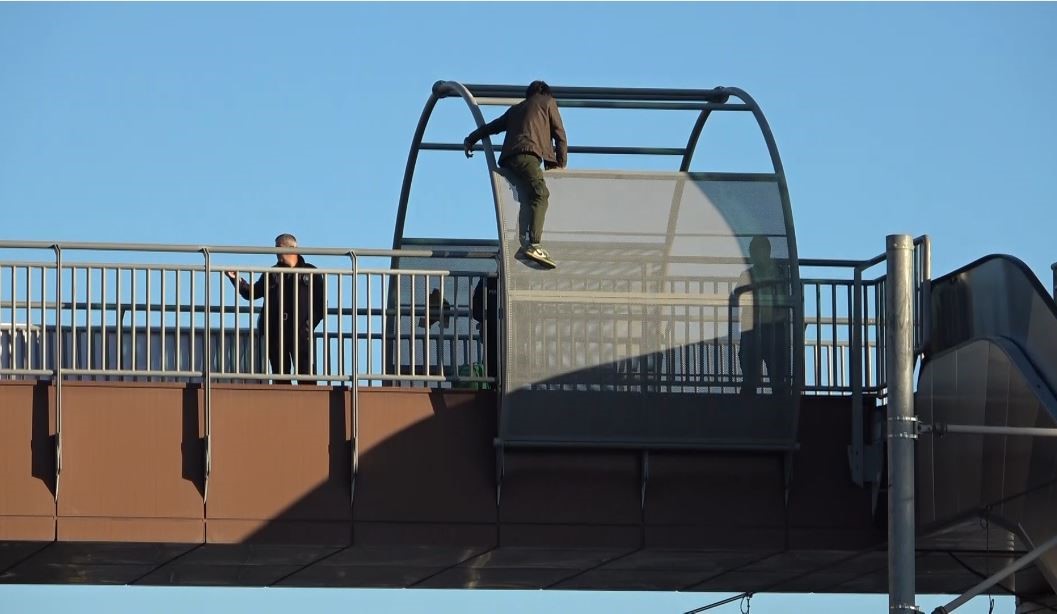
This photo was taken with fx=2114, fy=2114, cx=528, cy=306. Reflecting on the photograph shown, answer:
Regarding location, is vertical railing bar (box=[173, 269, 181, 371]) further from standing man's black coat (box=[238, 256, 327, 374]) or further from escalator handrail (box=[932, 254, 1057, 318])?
escalator handrail (box=[932, 254, 1057, 318])

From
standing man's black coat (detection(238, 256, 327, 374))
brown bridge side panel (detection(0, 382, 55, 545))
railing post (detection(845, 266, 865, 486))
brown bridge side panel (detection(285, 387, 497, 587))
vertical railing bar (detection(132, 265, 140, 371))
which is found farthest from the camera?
railing post (detection(845, 266, 865, 486))

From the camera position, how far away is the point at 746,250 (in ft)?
72.5

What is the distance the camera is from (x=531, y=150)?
21.7 m

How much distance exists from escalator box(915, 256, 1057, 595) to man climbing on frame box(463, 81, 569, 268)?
13.5 ft

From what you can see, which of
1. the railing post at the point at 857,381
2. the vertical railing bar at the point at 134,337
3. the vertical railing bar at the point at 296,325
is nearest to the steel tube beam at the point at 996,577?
the railing post at the point at 857,381

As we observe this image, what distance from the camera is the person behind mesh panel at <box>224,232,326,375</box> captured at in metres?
21.7

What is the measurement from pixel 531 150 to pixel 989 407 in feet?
17.5

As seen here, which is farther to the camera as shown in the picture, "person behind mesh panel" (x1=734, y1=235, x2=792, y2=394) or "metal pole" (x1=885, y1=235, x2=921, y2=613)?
"person behind mesh panel" (x1=734, y1=235, x2=792, y2=394)

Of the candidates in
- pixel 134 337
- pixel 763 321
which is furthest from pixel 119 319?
pixel 763 321

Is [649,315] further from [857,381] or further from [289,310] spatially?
[289,310]

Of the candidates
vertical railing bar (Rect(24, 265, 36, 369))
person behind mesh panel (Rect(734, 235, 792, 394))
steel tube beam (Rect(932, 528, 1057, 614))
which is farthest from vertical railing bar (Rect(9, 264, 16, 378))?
steel tube beam (Rect(932, 528, 1057, 614))

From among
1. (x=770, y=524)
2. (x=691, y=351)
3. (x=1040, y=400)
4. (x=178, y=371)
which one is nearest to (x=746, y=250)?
(x=691, y=351)

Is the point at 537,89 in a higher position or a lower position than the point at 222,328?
higher

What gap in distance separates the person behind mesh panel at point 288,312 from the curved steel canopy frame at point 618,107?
214 centimetres
